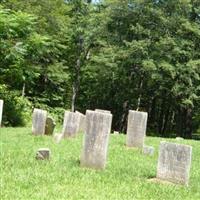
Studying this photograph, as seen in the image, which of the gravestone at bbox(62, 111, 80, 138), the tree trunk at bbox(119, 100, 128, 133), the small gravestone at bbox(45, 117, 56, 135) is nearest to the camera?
the gravestone at bbox(62, 111, 80, 138)

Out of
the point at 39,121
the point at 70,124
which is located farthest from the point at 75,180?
the point at 39,121

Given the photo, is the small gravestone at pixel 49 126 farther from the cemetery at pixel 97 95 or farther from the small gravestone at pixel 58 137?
the small gravestone at pixel 58 137

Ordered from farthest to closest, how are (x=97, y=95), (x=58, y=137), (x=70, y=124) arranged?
1. (x=97, y=95)
2. (x=70, y=124)
3. (x=58, y=137)

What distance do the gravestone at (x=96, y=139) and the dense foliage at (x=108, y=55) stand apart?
1803cm

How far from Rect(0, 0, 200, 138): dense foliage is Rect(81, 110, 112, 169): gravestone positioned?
18031 millimetres

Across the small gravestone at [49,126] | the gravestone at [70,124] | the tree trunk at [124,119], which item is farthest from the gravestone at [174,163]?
the tree trunk at [124,119]

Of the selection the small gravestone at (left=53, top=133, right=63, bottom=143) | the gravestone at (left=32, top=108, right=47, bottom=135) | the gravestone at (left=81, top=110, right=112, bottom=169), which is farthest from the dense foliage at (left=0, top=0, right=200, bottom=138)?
the gravestone at (left=81, top=110, right=112, bottom=169)

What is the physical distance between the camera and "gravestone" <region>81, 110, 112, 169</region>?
36.0 ft

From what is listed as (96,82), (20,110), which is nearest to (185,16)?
(96,82)

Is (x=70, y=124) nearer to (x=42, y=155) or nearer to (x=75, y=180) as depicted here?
(x=42, y=155)

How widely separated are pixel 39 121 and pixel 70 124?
1.68m

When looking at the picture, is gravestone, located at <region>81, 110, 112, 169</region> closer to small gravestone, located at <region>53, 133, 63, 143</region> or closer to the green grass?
the green grass

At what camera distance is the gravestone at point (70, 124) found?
17.5 meters

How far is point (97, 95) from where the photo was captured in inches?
1834
